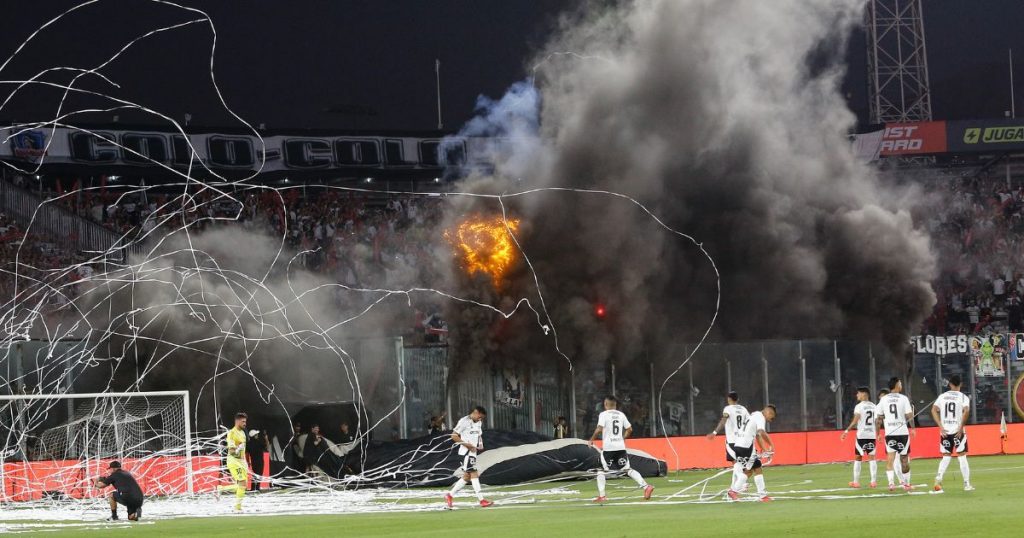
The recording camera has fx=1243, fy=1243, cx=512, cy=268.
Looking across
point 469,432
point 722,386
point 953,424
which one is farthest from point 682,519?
point 722,386

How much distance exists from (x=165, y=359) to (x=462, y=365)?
778 centimetres

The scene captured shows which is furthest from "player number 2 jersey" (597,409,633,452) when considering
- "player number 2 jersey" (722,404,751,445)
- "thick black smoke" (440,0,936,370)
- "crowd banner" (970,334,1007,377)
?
"thick black smoke" (440,0,936,370)

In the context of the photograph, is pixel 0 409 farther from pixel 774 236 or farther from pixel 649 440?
pixel 774 236

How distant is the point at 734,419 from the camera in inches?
810

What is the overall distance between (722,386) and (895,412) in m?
13.6

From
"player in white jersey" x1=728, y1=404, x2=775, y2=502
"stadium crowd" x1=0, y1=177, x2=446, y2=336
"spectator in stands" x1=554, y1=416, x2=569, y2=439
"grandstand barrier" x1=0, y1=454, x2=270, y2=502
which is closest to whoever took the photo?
"player in white jersey" x1=728, y1=404, x2=775, y2=502

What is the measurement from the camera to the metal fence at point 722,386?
33.9 meters

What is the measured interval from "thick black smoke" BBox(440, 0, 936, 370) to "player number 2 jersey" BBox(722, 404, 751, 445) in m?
19.1

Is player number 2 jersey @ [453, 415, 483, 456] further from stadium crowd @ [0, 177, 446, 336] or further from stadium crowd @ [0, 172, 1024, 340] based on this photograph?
stadium crowd @ [0, 172, 1024, 340]

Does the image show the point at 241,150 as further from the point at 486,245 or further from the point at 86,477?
the point at 86,477

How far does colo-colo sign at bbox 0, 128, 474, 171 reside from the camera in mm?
43312

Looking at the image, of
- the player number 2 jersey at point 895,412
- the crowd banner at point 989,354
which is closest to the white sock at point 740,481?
the player number 2 jersey at point 895,412

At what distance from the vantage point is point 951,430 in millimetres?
20953

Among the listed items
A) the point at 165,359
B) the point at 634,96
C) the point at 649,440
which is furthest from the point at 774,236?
the point at 165,359
